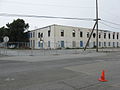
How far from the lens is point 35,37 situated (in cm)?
5175

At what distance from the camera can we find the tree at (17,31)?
178 feet

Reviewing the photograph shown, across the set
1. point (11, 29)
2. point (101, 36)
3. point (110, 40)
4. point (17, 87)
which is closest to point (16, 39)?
Result: point (11, 29)

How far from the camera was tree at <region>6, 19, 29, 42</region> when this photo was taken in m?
54.2

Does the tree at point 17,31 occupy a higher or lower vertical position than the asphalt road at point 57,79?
higher

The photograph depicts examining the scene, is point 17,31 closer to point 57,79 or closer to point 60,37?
point 60,37

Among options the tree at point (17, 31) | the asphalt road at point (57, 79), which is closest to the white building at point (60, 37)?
the tree at point (17, 31)

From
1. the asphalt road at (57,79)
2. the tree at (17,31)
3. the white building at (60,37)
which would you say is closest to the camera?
the asphalt road at (57,79)

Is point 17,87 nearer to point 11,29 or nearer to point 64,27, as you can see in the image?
point 64,27

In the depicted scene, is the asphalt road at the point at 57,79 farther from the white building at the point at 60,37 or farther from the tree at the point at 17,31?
the tree at the point at 17,31

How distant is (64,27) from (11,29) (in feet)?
76.5

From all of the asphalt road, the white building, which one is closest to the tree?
the white building

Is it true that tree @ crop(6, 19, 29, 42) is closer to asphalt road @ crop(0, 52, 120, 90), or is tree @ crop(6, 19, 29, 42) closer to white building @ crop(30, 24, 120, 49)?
white building @ crop(30, 24, 120, 49)

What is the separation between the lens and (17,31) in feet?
179

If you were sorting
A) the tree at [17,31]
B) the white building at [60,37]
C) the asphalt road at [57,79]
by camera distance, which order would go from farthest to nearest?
the tree at [17,31] < the white building at [60,37] < the asphalt road at [57,79]
